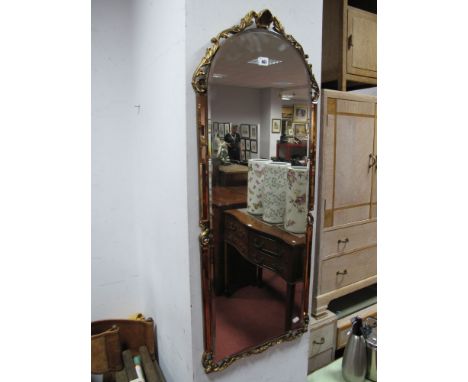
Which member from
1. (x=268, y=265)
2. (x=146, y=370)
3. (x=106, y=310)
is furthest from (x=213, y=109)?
(x=106, y=310)

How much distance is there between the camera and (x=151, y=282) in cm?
143

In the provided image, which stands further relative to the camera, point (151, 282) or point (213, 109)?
point (151, 282)

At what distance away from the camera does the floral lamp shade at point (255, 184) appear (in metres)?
1.06

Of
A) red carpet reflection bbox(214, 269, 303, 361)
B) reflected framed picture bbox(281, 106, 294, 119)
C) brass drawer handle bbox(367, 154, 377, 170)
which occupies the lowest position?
red carpet reflection bbox(214, 269, 303, 361)

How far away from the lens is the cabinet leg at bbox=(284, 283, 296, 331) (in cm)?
121

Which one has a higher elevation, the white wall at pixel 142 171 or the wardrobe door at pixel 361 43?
A: the wardrobe door at pixel 361 43

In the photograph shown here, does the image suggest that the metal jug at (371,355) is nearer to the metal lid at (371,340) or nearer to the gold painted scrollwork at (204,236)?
the metal lid at (371,340)

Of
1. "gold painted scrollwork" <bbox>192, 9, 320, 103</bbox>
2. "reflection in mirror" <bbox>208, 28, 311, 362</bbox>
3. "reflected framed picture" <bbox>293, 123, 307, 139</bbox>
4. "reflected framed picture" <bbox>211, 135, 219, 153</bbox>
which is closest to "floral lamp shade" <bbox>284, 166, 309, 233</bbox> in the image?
"reflection in mirror" <bbox>208, 28, 311, 362</bbox>

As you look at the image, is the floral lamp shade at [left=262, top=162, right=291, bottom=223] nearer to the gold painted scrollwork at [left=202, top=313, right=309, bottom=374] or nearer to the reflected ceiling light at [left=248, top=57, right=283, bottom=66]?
the reflected ceiling light at [left=248, top=57, right=283, bottom=66]

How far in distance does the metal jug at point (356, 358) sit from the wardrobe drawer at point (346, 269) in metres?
0.24

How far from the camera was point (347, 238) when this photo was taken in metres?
1.53

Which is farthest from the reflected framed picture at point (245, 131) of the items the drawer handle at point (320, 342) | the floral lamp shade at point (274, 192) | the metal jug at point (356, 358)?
the drawer handle at point (320, 342)

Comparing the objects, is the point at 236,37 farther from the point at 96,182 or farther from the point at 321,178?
the point at 96,182
